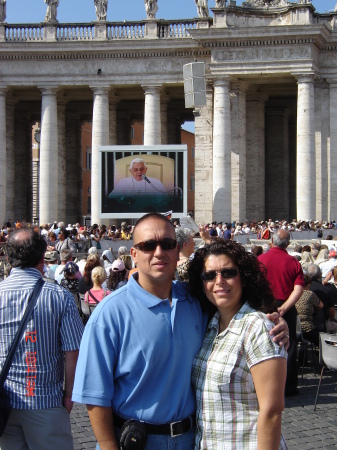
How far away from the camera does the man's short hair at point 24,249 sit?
5074 mm

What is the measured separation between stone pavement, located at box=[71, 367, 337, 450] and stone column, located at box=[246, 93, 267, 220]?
25.9m

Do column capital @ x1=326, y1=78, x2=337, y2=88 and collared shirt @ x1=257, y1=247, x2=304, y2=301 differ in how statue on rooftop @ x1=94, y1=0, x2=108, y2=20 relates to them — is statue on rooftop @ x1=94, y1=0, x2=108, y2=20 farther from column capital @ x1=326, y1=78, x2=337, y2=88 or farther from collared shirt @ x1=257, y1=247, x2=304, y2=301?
collared shirt @ x1=257, y1=247, x2=304, y2=301

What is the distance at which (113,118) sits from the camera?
3766cm

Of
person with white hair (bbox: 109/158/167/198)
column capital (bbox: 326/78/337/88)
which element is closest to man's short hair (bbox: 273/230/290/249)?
person with white hair (bbox: 109/158/167/198)

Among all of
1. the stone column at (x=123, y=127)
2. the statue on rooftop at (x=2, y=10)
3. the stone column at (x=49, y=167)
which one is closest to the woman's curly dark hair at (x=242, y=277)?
the stone column at (x=49, y=167)

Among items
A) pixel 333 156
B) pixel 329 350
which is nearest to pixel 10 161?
pixel 333 156

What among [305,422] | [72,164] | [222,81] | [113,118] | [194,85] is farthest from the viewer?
[72,164]

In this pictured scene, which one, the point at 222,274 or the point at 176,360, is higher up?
the point at 222,274

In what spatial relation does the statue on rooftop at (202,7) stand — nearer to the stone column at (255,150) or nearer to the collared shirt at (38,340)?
the stone column at (255,150)

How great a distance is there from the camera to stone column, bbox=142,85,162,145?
3441 cm

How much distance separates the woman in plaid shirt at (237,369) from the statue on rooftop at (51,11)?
112ft

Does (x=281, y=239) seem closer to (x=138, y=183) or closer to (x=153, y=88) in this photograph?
(x=138, y=183)

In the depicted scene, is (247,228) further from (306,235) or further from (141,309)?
(141,309)

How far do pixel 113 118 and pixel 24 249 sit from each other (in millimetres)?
33121
